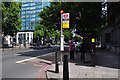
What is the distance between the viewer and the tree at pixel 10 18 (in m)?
50.2

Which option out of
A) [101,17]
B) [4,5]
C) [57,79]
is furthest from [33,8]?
[57,79]

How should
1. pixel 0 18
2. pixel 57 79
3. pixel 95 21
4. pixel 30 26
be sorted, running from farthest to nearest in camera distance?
1. pixel 30 26
2. pixel 0 18
3. pixel 95 21
4. pixel 57 79

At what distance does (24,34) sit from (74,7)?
303 ft

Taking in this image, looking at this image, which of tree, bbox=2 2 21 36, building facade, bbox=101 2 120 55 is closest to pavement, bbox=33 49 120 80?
building facade, bbox=101 2 120 55

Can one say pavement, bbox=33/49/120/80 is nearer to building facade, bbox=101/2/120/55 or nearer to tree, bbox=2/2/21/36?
building facade, bbox=101/2/120/55

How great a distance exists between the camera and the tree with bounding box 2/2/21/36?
50.2 meters

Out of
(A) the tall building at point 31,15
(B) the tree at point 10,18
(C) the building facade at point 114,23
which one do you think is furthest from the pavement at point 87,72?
(A) the tall building at point 31,15

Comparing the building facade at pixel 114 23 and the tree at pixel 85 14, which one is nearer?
the building facade at pixel 114 23

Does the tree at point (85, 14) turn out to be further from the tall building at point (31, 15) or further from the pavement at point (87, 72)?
the tall building at point (31, 15)

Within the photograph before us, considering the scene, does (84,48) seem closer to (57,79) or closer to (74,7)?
(57,79)

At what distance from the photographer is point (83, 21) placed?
125ft

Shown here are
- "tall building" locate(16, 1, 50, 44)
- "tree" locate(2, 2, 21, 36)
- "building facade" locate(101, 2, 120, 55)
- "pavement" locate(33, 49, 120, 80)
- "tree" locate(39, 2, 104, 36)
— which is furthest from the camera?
"tall building" locate(16, 1, 50, 44)

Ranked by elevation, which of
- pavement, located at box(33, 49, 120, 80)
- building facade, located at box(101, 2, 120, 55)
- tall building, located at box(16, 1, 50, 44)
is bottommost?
pavement, located at box(33, 49, 120, 80)

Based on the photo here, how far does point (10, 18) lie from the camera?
51.4m
